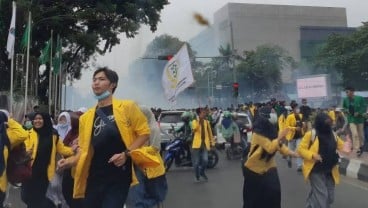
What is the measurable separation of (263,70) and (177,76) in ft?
187

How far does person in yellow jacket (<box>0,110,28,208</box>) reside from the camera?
5004 millimetres

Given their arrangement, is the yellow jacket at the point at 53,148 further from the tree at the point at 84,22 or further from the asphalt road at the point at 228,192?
the tree at the point at 84,22

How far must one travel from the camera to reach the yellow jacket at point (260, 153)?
579 centimetres

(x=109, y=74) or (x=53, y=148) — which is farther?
(x=53, y=148)

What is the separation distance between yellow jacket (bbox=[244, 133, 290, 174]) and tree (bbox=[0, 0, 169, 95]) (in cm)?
2028

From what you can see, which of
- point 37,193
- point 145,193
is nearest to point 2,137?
point 37,193

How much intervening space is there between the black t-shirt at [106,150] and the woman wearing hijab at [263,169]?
77.4 inches

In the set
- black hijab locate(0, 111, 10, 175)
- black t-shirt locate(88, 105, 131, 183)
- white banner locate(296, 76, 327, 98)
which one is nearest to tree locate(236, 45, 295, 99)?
white banner locate(296, 76, 327, 98)

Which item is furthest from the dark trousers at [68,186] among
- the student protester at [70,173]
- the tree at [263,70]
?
the tree at [263,70]

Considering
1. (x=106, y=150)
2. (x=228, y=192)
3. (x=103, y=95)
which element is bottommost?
(x=228, y=192)

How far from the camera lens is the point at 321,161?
6.77 meters

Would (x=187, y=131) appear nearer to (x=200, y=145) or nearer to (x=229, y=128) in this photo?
(x=200, y=145)

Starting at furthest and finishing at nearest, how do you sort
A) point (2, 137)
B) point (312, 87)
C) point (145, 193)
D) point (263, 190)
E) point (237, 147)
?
point (312, 87) < point (237, 147) < point (145, 193) < point (263, 190) < point (2, 137)

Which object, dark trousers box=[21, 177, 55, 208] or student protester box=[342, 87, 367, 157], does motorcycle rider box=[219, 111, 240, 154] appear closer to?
student protester box=[342, 87, 367, 157]
